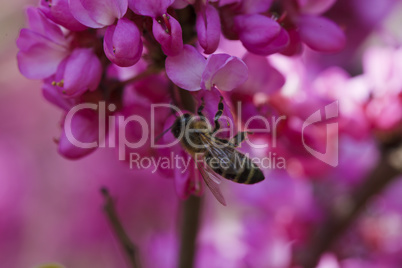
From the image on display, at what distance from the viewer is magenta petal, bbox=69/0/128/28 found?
28.3 inches

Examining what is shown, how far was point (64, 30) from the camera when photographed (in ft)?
2.69

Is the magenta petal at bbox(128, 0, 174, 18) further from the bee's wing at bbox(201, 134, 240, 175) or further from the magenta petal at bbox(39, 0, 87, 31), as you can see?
the bee's wing at bbox(201, 134, 240, 175)

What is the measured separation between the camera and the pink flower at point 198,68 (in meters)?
0.73

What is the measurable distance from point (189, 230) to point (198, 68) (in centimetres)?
31

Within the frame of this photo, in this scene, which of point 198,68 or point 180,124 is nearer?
point 198,68

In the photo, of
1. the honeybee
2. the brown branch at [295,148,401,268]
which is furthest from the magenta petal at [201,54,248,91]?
the brown branch at [295,148,401,268]

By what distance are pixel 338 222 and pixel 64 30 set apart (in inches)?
28.7

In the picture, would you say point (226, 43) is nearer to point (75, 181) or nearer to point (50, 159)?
point (75, 181)

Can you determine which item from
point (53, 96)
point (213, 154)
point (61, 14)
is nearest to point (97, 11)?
point (61, 14)

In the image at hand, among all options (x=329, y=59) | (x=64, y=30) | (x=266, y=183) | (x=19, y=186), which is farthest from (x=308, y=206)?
(x=19, y=186)

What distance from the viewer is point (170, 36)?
0.71 m

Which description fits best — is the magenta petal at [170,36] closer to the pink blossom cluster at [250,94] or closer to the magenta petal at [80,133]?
the pink blossom cluster at [250,94]

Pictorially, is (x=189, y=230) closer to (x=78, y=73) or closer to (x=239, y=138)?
(x=239, y=138)

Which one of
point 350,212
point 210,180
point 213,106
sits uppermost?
point 213,106
